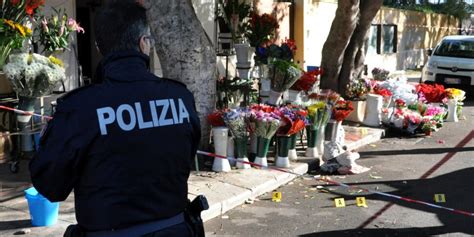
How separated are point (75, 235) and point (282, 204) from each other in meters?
4.43

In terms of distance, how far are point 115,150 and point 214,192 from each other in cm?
443

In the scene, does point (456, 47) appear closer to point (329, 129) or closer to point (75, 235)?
point (329, 129)

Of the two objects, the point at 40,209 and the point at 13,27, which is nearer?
the point at 40,209

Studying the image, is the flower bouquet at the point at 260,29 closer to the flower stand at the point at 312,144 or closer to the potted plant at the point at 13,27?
the flower stand at the point at 312,144

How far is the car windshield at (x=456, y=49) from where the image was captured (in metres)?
16.0

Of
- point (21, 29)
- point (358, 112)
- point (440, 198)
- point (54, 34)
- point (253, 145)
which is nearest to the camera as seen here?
point (21, 29)

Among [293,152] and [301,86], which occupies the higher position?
[301,86]

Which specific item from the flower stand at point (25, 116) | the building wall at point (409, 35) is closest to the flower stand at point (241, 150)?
the flower stand at point (25, 116)

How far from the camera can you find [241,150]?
299 inches

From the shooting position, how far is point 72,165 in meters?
2.17

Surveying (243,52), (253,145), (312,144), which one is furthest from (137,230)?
(243,52)

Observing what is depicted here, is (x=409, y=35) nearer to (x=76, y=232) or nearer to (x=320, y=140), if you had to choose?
(x=320, y=140)

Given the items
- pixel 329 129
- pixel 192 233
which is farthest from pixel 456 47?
pixel 192 233

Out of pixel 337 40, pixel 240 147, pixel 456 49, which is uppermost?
pixel 337 40
